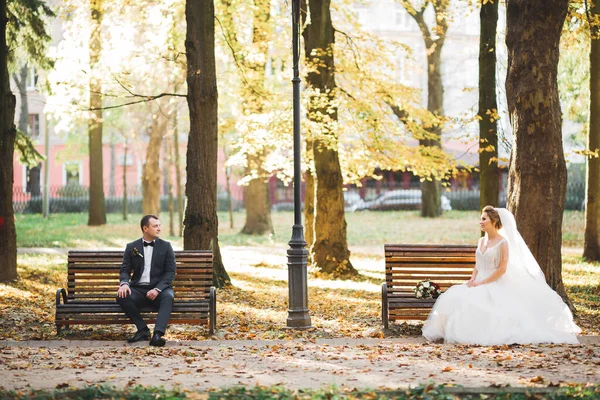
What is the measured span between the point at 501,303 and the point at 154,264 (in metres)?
4.11

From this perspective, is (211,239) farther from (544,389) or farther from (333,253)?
(544,389)

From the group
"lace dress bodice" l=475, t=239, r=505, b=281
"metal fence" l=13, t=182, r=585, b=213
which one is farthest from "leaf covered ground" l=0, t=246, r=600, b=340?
"metal fence" l=13, t=182, r=585, b=213

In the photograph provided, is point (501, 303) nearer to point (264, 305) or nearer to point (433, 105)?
point (264, 305)

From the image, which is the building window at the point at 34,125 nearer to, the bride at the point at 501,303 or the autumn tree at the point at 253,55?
the autumn tree at the point at 253,55

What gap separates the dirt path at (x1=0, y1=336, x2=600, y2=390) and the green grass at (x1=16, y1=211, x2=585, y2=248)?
61.8ft

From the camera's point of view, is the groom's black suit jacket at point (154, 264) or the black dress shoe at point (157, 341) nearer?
the black dress shoe at point (157, 341)

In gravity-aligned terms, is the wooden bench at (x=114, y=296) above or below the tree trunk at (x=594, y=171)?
below

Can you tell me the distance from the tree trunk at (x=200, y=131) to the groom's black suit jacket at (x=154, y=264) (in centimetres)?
483

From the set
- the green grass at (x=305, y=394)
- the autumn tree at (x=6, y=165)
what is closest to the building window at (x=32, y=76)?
the autumn tree at (x=6, y=165)

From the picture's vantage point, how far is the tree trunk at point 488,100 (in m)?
17.1

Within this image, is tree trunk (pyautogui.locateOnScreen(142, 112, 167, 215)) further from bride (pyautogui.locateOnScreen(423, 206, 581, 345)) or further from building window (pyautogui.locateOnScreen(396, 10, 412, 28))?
building window (pyautogui.locateOnScreen(396, 10, 412, 28))

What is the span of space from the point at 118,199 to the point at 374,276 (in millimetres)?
34220

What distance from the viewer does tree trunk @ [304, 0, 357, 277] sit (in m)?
19.5

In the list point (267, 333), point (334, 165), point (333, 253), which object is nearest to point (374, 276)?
point (333, 253)
